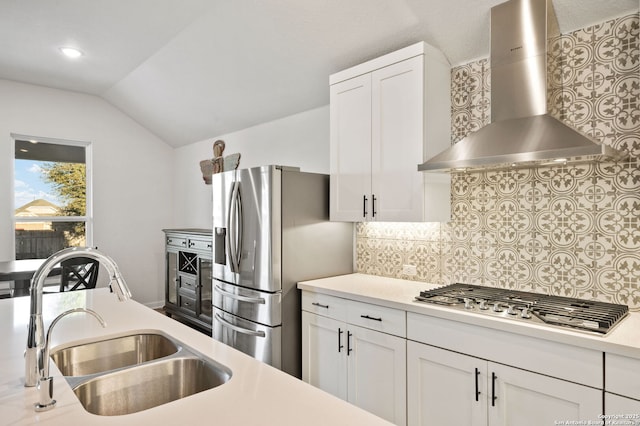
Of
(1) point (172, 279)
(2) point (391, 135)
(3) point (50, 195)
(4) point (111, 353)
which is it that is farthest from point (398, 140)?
(3) point (50, 195)

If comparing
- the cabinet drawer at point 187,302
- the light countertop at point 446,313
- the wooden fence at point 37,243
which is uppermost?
the wooden fence at point 37,243

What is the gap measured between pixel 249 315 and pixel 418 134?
1.78 m

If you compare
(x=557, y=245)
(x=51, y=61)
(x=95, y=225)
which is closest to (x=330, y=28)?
(x=557, y=245)

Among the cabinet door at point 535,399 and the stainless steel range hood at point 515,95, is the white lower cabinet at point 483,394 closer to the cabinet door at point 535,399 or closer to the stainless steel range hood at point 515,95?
the cabinet door at point 535,399

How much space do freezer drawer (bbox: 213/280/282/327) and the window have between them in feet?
9.40

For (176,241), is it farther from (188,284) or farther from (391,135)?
(391,135)

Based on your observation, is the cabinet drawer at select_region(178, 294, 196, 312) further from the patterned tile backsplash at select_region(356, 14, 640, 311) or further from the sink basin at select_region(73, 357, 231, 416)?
the sink basin at select_region(73, 357, 231, 416)

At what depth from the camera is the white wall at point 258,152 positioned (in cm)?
371

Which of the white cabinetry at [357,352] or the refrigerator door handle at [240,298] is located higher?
the refrigerator door handle at [240,298]

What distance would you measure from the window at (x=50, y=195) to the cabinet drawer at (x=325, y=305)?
3783 mm

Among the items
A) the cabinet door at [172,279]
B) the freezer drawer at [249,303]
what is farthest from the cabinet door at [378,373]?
the cabinet door at [172,279]

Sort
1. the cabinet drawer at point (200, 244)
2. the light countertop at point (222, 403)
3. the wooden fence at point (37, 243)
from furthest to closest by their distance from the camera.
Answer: the wooden fence at point (37, 243), the cabinet drawer at point (200, 244), the light countertop at point (222, 403)

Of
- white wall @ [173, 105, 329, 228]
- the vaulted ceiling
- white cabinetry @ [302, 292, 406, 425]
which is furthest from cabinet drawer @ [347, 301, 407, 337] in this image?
the vaulted ceiling

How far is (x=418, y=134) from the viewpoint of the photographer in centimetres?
250
